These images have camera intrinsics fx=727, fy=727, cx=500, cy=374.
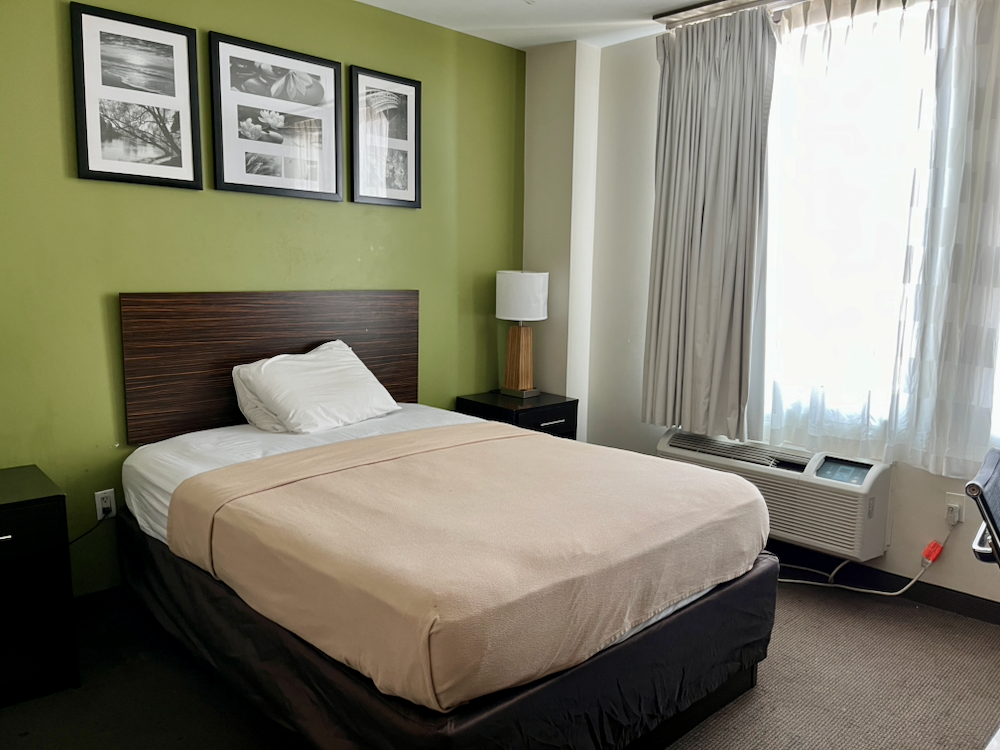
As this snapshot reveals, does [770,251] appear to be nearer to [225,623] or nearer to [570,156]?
[570,156]

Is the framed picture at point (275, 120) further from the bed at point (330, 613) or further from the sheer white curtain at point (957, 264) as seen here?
the sheer white curtain at point (957, 264)

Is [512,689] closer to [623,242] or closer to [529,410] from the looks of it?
[529,410]

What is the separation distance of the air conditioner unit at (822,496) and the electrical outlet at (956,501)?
0.21 metres

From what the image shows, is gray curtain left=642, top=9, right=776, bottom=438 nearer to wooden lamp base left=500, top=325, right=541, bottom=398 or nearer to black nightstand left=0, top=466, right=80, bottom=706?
wooden lamp base left=500, top=325, right=541, bottom=398

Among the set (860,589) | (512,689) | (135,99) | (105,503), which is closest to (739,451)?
(860,589)

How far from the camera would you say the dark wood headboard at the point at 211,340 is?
2.82 m

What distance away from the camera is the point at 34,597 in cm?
224

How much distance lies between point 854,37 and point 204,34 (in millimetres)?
2630

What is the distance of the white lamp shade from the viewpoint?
3.80m

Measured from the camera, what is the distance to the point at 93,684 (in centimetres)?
233

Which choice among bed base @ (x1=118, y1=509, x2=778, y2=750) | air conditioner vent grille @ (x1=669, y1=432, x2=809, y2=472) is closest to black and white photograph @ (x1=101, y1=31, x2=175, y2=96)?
bed base @ (x1=118, y1=509, x2=778, y2=750)

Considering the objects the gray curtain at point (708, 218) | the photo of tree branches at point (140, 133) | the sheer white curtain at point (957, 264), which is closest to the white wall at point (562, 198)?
the gray curtain at point (708, 218)

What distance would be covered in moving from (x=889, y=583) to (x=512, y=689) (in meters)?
2.22

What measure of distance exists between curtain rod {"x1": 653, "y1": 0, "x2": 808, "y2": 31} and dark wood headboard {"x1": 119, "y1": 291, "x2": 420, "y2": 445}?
6.23 feet
